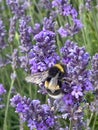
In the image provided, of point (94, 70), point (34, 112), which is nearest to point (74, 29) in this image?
point (94, 70)

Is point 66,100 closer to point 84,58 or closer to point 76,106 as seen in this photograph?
point 76,106

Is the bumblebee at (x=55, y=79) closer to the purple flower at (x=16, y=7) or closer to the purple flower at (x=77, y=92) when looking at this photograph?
the purple flower at (x=77, y=92)

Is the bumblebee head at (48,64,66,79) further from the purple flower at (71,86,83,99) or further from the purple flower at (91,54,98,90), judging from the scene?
the purple flower at (91,54,98,90)

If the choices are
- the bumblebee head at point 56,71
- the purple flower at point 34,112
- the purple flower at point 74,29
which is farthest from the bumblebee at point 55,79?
the purple flower at point 74,29

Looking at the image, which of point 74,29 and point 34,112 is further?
point 74,29

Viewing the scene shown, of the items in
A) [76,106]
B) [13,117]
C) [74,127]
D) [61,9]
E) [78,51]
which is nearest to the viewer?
[78,51]

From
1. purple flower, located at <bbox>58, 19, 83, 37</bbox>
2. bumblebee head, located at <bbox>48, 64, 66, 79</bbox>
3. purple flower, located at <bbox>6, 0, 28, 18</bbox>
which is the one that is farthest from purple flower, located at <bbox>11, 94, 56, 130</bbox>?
purple flower, located at <bbox>6, 0, 28, 18</bbox>

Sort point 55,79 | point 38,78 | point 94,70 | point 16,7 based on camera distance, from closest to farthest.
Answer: point 55,79 < point 38,78 < point 94,70 < point 16,7

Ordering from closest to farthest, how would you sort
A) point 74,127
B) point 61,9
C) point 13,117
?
1. point 74,127
2. point 61,9
3. point 13,117

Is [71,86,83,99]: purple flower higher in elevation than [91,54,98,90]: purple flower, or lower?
lower

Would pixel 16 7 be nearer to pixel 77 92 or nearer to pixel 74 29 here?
pixel 74 29

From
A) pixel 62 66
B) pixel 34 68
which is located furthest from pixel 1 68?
pixel 62 66
